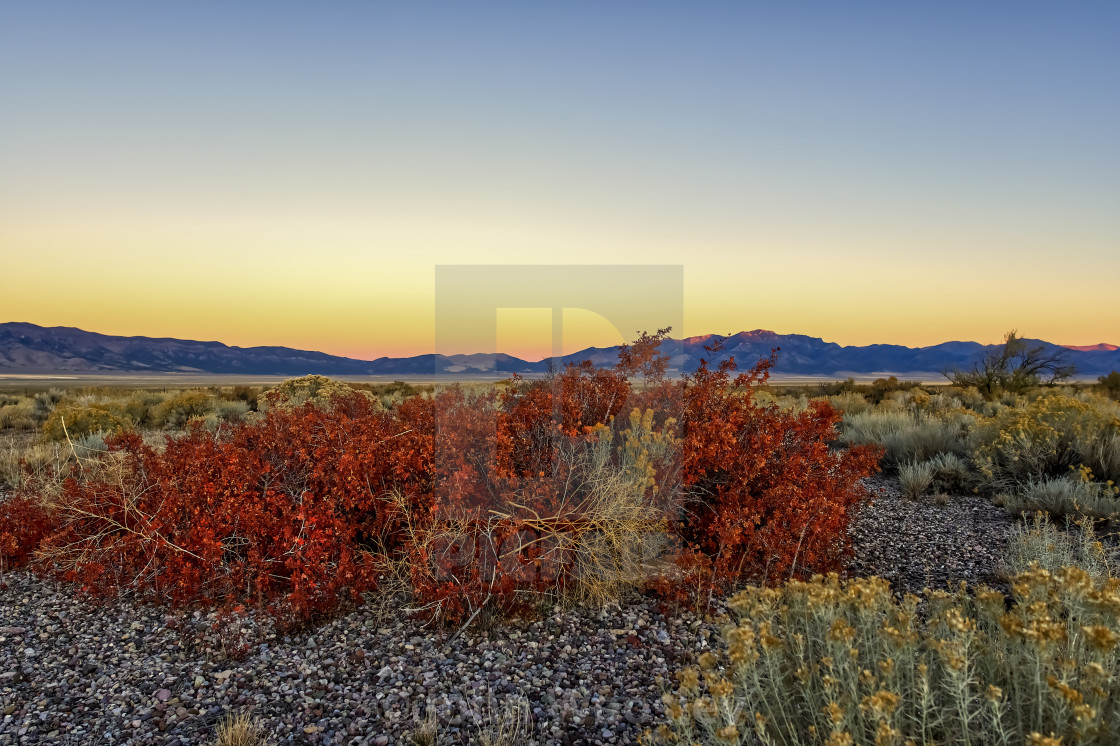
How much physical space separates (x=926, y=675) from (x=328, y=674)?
3.17m

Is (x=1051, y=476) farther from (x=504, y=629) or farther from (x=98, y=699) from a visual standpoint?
(x=98, y=699)

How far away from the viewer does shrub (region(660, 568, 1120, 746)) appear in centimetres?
179

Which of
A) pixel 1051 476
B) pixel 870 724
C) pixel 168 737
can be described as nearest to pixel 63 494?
pixel 168 737

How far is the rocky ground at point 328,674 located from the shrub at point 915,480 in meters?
3.47

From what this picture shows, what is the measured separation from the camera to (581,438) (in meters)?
5.13

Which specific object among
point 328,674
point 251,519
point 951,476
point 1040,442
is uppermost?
point 1040,442

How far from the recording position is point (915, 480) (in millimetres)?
8062

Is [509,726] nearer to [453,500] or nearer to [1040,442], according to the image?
[453,500]

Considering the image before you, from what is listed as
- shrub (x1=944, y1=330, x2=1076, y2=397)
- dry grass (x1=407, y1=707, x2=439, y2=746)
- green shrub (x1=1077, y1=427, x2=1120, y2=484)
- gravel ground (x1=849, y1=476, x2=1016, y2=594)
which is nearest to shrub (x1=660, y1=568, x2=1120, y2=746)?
dry grass (x1=407, y1=707, x2=439, y2=746)

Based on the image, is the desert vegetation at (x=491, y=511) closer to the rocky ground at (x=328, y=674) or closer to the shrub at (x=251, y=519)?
the shrub at (x=251, y=519)

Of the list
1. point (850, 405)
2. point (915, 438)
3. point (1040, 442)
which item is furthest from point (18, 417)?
point (850, 405)

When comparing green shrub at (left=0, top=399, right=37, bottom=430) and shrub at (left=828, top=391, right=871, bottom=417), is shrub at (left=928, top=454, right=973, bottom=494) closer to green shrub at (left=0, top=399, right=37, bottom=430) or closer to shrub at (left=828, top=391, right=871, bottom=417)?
shrub at (left=828, top=391, right=871, bottom=417)

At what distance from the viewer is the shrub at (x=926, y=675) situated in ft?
5.86

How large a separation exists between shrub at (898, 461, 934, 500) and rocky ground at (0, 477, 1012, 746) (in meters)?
3.47
